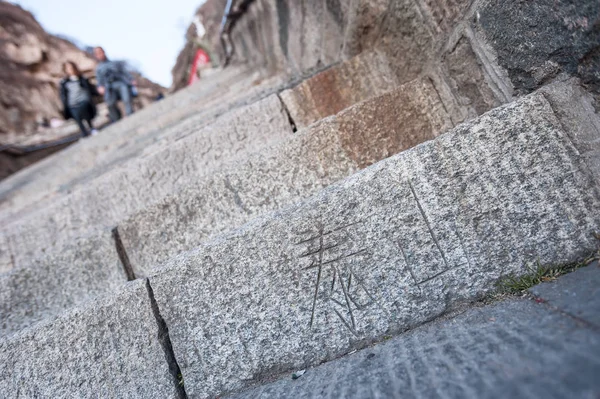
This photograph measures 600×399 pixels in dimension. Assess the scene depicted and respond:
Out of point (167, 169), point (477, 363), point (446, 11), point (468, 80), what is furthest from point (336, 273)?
point (167, 169)

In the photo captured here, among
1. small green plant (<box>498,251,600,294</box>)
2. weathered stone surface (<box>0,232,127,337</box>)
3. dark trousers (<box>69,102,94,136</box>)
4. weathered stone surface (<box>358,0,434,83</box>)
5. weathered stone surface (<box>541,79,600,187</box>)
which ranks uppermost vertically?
dark trousers (<box>69,102,94,136</box>)

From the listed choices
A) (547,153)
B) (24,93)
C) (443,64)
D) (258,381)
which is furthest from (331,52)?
(24,93)

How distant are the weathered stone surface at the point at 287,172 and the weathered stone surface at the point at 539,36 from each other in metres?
0.41

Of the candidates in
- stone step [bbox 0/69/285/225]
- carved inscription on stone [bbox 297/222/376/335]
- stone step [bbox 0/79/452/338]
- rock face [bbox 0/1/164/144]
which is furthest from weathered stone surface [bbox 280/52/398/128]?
rock face [bbox 0/1/164/144]

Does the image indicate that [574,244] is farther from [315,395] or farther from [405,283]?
[315,395]

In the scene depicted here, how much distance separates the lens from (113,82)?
5781mm

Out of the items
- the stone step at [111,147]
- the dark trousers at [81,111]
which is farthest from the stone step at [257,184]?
the dark trousers at [81,111]

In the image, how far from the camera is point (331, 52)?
8.72 ft

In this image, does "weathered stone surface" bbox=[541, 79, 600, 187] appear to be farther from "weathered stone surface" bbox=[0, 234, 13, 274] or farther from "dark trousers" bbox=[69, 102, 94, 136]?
"dark trousers" bbox=[69, 102, 94, 136]

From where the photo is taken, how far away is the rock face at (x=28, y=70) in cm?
1235

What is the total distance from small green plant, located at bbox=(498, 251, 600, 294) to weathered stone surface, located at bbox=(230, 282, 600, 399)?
0.17 feet

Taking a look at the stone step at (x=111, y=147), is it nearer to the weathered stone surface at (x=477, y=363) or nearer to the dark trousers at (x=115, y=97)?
the dark trousers at (x=115, y=97)

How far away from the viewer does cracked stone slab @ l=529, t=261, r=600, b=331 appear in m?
0.90

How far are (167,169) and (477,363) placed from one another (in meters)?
2.00
